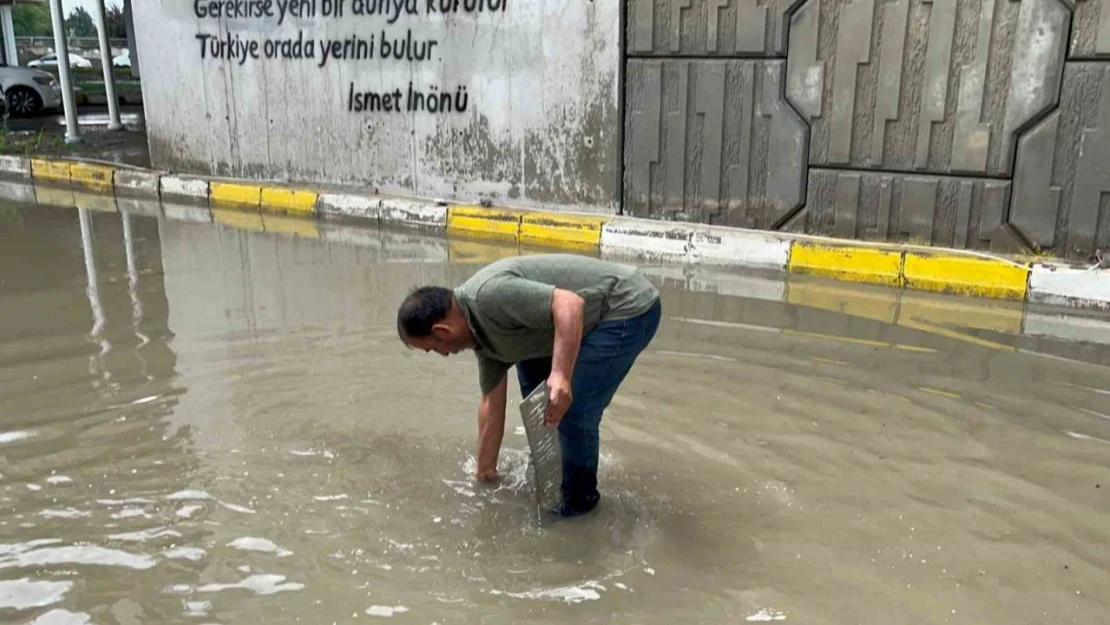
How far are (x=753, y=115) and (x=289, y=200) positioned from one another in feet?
16.0

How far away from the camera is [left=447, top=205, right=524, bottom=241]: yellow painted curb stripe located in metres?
8.02

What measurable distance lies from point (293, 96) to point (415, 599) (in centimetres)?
782

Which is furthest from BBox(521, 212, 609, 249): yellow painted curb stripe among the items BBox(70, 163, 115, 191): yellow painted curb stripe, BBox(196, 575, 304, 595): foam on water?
BBox(70, 163, 115, 191): yellow painted curb stripe

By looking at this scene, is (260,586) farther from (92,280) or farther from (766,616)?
(92,280)

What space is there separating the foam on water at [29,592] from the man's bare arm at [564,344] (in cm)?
167

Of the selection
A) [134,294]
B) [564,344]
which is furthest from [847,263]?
Result: [134,294]

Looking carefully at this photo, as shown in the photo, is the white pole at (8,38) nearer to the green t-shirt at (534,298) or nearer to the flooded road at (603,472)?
the flooded road at (603,472)

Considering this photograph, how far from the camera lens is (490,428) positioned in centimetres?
346

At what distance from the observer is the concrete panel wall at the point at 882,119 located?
605 cm

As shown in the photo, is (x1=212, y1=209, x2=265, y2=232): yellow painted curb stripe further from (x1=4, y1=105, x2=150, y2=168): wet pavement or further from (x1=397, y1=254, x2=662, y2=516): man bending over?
(x1=397, y1=254, x2=662, y2=516): man bending over

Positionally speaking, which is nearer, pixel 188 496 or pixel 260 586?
pixel 260 586

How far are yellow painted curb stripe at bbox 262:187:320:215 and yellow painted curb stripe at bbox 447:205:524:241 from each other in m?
1.74

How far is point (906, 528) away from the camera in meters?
3.25

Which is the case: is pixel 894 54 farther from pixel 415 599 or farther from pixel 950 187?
pixel 415 599
